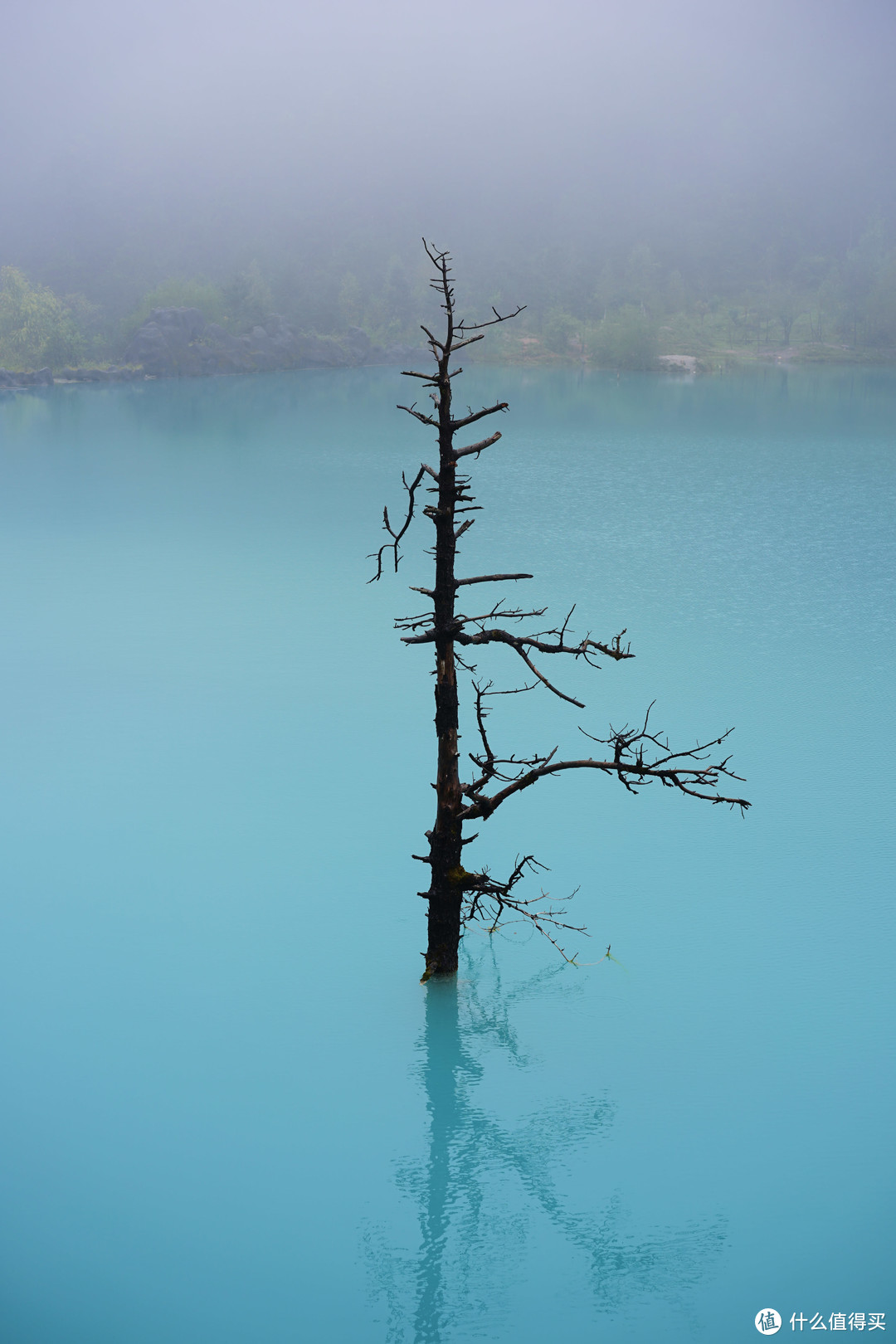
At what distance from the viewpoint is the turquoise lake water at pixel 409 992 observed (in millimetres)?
8008

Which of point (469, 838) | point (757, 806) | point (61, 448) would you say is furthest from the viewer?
point (61, 448)

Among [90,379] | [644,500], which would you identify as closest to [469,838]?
[644,500]

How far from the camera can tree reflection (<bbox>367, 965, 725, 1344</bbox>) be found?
25.5ft

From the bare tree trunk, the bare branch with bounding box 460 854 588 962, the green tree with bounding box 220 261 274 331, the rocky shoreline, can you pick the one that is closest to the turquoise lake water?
the bare branch with bounding box 460 854 588 962

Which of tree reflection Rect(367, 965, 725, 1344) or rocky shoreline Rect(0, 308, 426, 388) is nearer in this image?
tree reflection Rect(367, 965, 725, 1344)

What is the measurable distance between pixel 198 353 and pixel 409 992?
86.8 m

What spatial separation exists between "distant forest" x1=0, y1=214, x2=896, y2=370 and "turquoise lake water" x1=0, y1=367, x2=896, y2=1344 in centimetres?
7606

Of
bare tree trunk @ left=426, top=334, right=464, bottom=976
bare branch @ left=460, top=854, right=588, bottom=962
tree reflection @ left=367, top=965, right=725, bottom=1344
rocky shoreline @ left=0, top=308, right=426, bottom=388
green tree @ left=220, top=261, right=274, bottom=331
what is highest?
green tree @ left=220, top=261, right=274, bottom=331

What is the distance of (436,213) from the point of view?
6545 inches

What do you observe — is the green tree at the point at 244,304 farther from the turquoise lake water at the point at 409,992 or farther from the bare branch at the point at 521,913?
the bare branch at the point at 521,913

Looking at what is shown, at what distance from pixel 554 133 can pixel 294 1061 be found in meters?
204

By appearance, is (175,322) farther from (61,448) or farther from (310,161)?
(310,161)

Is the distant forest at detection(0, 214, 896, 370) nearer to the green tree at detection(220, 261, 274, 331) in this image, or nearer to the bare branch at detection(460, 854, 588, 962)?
the green tree at detection(220, 261, 274, 331)

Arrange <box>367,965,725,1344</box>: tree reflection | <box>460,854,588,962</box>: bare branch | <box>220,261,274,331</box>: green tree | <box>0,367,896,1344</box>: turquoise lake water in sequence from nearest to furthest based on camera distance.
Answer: <box>367,965,725,1344</box>: tree reflection
<box>0,367,896,1344</box>: turquoise lake water
<box>460,854,588,962</box>: bare branch
<box>220,261,274,331</box>: green tree
